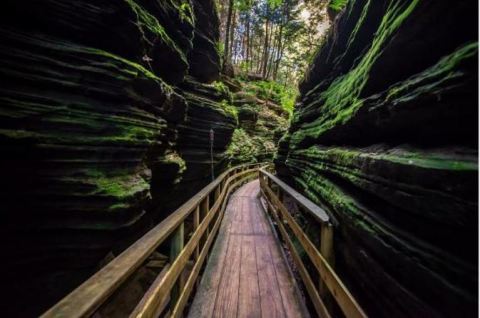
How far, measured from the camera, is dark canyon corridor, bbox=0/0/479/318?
5.03 ft

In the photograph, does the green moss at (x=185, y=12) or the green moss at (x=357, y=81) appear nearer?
the green moss at (x=357, y=81)

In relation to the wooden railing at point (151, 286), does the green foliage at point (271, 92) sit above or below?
→ above

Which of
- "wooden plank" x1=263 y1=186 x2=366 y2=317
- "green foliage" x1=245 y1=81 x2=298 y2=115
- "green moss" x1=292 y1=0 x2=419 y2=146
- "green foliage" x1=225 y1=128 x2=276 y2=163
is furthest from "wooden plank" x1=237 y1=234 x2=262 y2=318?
"green foliage" x1=245 y1=81 x2=298 y2=115

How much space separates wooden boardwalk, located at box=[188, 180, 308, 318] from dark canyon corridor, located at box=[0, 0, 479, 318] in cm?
3

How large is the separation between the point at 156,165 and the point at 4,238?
10.6 feet

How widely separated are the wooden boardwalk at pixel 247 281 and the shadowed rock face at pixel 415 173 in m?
0.94

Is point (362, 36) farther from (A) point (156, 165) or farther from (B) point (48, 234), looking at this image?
(B) point (48, 234)

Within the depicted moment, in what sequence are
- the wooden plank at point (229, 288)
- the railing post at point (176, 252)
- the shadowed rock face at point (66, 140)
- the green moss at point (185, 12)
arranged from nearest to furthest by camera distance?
the railing post at point (176, 252) → the wooden plank at point (229, 288) → the shadowed rock face at point (66, 140) → the green moss at point (185, 12)

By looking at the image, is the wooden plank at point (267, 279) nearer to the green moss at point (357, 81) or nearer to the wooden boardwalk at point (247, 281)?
the wooden boardwalk at point (247, 281)

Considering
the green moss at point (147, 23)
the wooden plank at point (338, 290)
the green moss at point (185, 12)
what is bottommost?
the wooden plank at point (338, 290)

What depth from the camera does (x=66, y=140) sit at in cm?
349

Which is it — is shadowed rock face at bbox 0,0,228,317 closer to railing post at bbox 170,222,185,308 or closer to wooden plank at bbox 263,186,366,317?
railing post at bbox 170,222,185,308

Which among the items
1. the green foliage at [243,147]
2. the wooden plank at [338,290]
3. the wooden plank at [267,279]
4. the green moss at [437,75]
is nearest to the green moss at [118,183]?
→ the wooden plank at [267,279]

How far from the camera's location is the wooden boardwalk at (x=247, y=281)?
3002 millimetres
